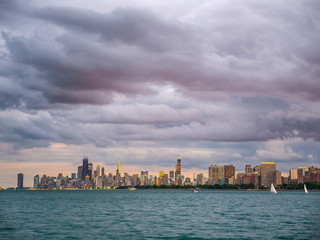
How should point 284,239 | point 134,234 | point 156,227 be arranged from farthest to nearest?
point 156,227
point 134,234
point 284,239

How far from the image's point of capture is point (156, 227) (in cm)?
7025

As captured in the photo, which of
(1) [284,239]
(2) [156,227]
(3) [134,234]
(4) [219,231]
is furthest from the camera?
(2) [156,227]

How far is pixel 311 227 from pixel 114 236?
3598cm

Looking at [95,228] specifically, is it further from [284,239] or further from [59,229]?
[284,239]

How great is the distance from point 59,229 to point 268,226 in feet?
124

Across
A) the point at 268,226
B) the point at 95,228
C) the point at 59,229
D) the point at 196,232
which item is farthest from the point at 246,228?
the point at 59,229

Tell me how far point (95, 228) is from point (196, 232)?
1819 centimetres

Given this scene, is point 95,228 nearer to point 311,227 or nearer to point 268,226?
point 268,226

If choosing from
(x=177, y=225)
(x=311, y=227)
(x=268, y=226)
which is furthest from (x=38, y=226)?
(x=311, y=227)

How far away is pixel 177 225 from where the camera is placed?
7325cm

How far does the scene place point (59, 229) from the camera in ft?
225

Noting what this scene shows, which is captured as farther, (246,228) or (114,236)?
(246,228)

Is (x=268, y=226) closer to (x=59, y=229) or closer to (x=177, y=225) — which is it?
(x=177, y=225)

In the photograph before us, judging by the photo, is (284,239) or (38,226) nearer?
(284,239)
